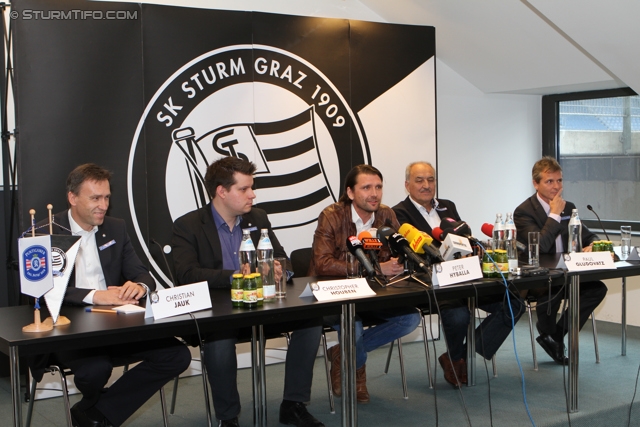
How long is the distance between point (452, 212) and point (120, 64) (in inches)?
80.9

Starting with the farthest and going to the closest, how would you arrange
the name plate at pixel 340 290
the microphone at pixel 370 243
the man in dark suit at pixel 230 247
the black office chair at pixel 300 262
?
the black office chair at pixel 300 262 < the man in dark suit at pixel 230 247 < the microphone at pixel 370 243 < the name plate at pixel 340 290

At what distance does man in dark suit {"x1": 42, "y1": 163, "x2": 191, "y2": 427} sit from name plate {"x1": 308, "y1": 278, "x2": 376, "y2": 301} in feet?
2.18

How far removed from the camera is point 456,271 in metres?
3.15

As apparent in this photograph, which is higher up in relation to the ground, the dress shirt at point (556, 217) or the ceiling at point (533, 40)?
the ceiling at point (533, 40)

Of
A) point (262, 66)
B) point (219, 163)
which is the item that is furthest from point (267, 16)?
point (219, 163)

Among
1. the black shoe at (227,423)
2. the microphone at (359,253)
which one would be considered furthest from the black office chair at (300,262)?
the black shoe at (227,423)

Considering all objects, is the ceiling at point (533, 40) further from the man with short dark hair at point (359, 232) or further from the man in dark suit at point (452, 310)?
the man with short dark hair at point (359, 232)

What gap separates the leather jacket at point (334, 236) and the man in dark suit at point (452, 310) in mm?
392

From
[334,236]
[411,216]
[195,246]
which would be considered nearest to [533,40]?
[411,216]

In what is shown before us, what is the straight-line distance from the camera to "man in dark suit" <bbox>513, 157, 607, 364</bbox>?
14.4 feet

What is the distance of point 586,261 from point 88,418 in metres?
2.33

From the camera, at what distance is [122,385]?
10.1 ft

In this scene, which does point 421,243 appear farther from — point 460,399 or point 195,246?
point 460,399

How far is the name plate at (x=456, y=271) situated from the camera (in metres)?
3.07
